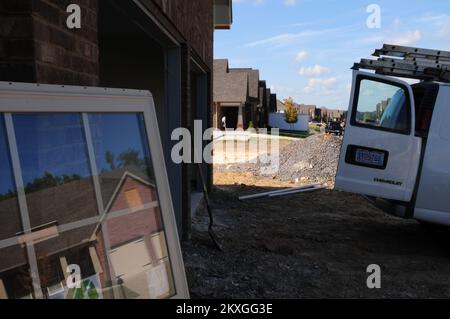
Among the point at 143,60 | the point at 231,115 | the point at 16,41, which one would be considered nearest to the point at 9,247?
the point at 16,41

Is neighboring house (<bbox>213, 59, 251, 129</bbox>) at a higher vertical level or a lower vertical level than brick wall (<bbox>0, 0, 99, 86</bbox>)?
lower

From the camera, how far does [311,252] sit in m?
6.86

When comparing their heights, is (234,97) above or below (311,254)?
above

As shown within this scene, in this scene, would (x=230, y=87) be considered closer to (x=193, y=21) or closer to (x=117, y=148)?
(x=193, y=21)

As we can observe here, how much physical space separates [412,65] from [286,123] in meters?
47.7

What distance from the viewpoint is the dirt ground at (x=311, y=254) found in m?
5.31

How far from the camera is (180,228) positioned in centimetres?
693

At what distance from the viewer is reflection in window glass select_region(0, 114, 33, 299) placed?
1.82 meters

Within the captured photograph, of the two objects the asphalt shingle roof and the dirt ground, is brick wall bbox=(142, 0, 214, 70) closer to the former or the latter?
the dirt ground

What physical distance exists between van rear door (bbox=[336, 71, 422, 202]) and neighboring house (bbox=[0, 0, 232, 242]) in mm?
2540

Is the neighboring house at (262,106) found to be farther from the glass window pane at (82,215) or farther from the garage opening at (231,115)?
the glass window pane at (82,215)

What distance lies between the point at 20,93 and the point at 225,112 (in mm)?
46096

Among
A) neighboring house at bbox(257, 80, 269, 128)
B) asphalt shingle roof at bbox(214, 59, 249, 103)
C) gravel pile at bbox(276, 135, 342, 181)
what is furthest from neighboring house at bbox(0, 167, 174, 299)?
neighboring house at bbox(257, 80, 269, 128)

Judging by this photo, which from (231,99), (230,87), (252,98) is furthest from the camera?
(252,98)
